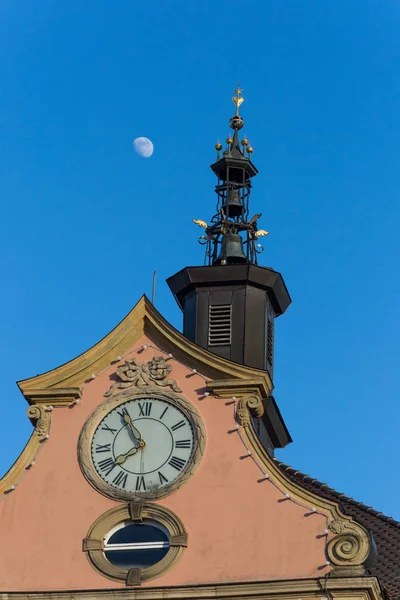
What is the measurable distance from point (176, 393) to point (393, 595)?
17.9ft

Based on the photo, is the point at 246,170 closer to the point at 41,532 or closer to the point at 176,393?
the point at 176,393

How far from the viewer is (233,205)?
4156 cm

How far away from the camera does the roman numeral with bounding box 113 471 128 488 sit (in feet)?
113

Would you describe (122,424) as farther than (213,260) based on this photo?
No

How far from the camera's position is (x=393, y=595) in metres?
34.9

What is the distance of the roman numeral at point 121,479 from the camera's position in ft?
113

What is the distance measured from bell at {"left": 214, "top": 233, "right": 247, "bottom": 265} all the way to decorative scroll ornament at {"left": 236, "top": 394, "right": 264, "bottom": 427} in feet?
20.2

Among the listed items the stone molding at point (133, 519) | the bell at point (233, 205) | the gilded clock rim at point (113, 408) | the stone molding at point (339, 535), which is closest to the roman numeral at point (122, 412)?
the gilded clock rim at point (113, 408)

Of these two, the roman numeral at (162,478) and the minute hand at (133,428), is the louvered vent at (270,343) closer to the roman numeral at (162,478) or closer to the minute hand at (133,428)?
the minute hand at (133,428)

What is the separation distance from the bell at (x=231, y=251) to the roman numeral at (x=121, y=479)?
7365 millimetres

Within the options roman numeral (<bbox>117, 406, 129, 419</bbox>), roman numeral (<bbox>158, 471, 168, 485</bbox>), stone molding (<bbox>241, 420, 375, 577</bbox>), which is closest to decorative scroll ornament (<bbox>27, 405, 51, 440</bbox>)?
roman numeral (<bbox>117, 406, 129, 419</bbox>)

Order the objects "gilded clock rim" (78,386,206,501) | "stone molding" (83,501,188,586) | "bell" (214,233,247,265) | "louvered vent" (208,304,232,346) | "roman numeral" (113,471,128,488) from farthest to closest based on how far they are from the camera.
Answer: "bell" (214,233,247,265) < "louvered vent" (208,304,232,346) < "roman numeral" (113,471,128,488) < "gilded clock rim" (78,386,206,501) < "stone molding" (83,501,188,586)

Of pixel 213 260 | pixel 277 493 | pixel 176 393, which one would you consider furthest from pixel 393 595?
pixel 213 260

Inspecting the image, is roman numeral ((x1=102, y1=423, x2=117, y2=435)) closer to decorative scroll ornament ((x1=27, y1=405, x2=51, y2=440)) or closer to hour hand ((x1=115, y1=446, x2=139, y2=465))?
hour hand ((x1=115, y1=446, x2=139, y2=465))
